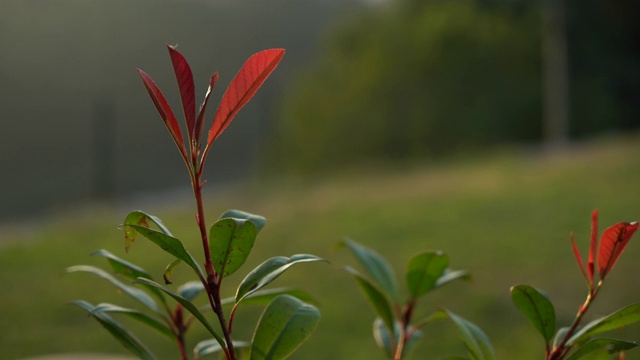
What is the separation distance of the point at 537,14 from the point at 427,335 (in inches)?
313

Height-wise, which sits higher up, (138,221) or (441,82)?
(441,82)

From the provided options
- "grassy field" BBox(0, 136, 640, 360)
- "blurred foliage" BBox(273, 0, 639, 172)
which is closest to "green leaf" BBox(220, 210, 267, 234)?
"grassy field" BBox(0, 136, 640, 360)

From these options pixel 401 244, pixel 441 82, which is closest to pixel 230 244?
pixel 401 244

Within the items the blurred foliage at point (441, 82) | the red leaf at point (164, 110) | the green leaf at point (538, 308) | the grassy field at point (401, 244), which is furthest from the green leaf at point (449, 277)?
the blurred foliage at point (441, 82)

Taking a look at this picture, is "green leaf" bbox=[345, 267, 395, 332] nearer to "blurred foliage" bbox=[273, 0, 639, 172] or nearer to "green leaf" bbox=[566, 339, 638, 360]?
"green leaf" bbox=[566, 339, 638, 360]

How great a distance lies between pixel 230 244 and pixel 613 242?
0.29m

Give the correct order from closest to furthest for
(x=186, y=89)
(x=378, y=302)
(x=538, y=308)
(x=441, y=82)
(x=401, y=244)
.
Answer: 1. (x=186, y=89)
2. (x=538, y=308)
3. (x=378, y=302)
4. (x=401, y=244)
5. (x=441, y=82)

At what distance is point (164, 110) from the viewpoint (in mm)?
500

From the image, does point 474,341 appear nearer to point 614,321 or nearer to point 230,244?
point 614,321

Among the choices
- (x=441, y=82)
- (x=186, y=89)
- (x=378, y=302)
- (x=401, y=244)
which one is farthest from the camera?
(x=441, y=82)

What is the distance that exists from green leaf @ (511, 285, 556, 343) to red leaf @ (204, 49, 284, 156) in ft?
0.88

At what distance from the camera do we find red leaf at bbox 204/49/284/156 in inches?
20.2

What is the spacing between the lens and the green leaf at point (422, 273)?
2.39 ft

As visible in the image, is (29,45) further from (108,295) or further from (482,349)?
(482,349)
